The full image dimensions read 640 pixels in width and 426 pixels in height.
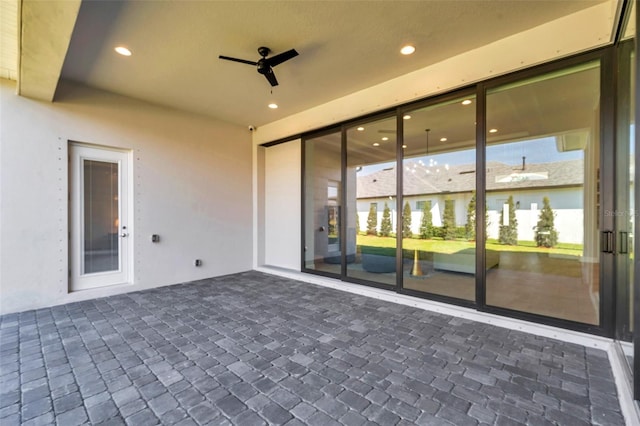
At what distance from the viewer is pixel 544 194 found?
3842 millimetres

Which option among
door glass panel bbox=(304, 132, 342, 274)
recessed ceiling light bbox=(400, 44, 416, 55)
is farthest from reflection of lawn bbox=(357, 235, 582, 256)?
recessed ceiling light bbox=(400, 44, 416, 55)

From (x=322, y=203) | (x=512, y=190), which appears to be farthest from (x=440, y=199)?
(x=322, y=203)

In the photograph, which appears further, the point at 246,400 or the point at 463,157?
the point at 463,157

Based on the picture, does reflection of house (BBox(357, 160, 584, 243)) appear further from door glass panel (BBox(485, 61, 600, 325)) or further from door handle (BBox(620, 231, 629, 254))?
door handle (BBox(620, 231, 629, 254))

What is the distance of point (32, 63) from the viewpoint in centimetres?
312

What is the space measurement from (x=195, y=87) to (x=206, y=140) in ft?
5.08

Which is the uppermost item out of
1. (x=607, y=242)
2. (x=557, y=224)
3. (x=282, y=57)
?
(x=282, y=57)

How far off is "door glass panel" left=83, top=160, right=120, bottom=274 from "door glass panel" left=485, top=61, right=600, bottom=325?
19.1 feet

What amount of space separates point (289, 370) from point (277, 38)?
11.4 feet

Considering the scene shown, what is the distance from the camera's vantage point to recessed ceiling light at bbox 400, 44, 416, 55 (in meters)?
3.48

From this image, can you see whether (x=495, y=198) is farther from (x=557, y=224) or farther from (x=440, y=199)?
(x=440, y=199)

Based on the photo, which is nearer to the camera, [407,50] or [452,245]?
[407,50]

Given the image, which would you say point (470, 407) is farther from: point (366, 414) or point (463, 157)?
point (463, 157)

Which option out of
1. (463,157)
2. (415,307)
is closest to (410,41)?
(463,157)
